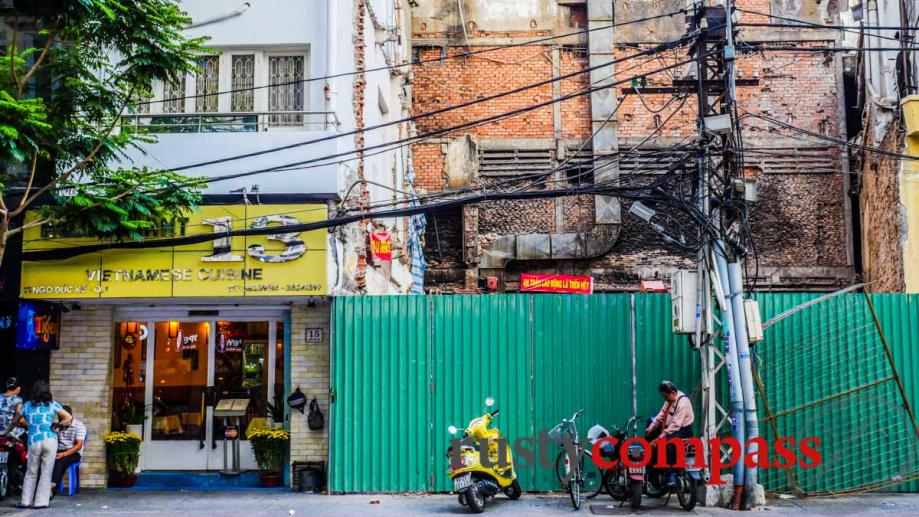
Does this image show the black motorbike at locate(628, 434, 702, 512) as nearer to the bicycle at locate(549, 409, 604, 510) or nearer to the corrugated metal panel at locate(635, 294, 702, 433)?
the bicycle at locate(549, 409, 604, 510)

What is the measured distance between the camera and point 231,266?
12.3m

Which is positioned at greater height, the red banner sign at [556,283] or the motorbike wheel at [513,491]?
the red banner sign at [556,283]

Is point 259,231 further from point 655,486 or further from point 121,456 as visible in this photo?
point 655,486

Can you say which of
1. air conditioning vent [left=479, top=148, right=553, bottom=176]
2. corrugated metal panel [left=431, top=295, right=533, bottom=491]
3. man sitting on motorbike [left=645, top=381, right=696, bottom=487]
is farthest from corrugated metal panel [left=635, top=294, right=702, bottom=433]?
air conditioning vent [left=479, top=148, right=553, bottom=176]

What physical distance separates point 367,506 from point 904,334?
25.6 feet

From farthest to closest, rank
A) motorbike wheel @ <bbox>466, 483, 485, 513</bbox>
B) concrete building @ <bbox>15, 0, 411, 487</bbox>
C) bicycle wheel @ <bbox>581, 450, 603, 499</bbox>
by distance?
concrete building @ <bbox>15, 0, 411, 487</bbox>
bicycle wheel @ <bbox>581, 450, 603, 499</bbox>
motorbike wheel @ <bbox>466, 483, 485, 513</bbox>

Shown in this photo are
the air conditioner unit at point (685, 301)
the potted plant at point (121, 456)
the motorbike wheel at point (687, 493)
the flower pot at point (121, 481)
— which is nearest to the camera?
the motorbike wheel at point (687, 493)

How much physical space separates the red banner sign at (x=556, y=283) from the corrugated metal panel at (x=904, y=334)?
31.9ft

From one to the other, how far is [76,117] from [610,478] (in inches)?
347

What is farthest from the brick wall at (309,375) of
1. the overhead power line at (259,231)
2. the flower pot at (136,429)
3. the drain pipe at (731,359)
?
the drain pipe at (731,359)

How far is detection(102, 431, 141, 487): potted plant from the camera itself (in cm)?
1300

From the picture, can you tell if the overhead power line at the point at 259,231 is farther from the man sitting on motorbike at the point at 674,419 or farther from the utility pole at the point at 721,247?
the man sitting on motorbike at the point at 674,419

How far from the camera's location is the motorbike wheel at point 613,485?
1138cm

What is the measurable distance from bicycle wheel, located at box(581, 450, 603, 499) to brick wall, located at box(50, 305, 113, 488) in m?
7.16
